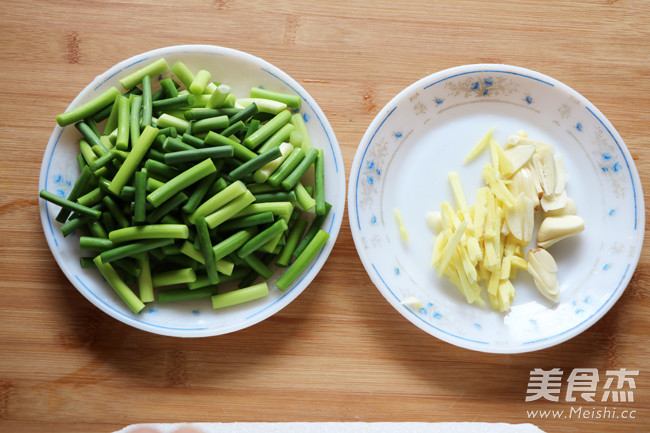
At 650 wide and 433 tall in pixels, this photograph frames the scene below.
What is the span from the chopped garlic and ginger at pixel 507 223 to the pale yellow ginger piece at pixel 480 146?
1 cm

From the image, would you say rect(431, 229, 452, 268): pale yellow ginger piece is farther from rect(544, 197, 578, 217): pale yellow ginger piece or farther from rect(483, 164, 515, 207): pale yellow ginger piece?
rect(544, 197, 578, 217): pale yellow ginger piece

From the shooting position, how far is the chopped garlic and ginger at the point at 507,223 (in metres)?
1.59

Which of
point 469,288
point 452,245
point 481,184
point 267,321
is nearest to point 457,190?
point 481,184

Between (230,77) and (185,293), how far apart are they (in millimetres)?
698

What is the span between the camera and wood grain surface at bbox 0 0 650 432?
1.67m

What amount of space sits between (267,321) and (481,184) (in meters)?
0.85

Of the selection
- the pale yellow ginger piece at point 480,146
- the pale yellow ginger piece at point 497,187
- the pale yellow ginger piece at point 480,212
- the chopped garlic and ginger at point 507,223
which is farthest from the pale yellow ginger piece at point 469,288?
the pale yellow ginger piece at point 480,146

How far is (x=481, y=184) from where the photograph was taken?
169cm

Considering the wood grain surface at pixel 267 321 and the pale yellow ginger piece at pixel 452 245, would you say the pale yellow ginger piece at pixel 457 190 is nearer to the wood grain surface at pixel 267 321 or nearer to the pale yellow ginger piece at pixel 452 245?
the pale yellow ginger piece at pixel 452 245

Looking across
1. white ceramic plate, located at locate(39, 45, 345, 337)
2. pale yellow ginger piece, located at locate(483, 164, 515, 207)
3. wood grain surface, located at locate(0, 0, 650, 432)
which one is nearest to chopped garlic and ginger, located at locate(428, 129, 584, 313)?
pale yellow ginger piece, located at locate(483, 164, 515, 207)

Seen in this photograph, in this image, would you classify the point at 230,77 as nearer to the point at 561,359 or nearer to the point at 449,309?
the point at 449,309

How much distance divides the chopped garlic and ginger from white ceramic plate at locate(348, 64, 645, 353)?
0.20ft

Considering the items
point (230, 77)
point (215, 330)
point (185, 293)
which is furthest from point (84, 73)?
point (215, 330)

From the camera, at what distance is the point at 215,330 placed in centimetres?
157
